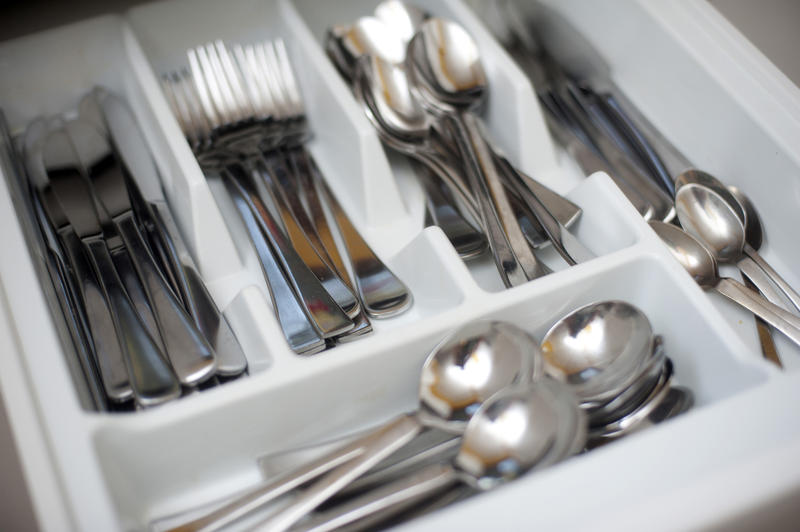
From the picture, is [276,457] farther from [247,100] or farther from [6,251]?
[247,100]

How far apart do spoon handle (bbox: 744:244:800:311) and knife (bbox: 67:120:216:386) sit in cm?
47

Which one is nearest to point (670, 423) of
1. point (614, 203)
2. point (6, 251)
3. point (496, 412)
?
point (496, 412)

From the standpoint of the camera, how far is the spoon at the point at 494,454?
441 millimetres

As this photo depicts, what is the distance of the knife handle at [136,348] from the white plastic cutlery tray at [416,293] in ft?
0.07

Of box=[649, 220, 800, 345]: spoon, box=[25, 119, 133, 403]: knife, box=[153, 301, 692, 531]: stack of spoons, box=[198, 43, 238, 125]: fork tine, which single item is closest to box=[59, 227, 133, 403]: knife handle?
box=[25, 119, 133, 403]: knife

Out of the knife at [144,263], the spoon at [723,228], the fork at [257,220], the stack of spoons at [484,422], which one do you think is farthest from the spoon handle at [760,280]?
the knife at [144,263]

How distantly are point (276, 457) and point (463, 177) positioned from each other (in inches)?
12.8

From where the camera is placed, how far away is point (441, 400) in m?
0.49

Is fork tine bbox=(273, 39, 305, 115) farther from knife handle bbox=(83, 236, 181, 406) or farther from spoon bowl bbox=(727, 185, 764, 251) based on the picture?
spoon bowl bbox=(727, 185, 764, 251)

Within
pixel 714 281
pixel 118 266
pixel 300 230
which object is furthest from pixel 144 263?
pixel 714 281

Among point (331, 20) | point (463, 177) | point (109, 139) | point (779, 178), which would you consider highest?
point (331, 20)

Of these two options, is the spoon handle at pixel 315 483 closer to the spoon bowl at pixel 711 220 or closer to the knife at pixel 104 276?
the knife at pixel 104 276

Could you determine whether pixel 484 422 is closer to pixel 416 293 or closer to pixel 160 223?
pixel 416 293

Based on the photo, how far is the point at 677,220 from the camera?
65 cm
